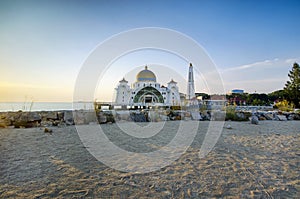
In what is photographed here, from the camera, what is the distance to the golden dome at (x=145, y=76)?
89.8 ft

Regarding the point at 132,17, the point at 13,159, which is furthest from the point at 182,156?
the point at 132,17

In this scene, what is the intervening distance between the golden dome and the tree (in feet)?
59.3

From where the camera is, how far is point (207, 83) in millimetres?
10086

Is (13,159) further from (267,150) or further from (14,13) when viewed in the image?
(267,150)

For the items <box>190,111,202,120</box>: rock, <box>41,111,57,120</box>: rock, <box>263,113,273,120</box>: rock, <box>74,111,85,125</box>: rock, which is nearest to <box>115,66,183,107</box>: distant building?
<box>263,113,273,120</box>: rock

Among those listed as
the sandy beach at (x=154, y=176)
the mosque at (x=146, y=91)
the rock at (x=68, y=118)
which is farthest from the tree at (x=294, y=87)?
the rock at (x=68, y=118)

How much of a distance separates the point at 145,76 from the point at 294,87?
19727 mm

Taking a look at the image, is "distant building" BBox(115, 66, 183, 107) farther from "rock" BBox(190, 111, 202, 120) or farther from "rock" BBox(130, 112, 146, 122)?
"rock" BBox(130, 112, 146, 122)

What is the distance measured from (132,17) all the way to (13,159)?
19.6 feet

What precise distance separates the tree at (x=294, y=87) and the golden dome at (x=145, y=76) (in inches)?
711

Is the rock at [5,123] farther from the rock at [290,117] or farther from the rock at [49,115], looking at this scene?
the rock at [290,117]

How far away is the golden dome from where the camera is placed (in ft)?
89.8

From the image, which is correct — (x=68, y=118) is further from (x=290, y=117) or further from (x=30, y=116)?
(x=290, y=117)

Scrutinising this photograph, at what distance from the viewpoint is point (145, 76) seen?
27422 millimetres
